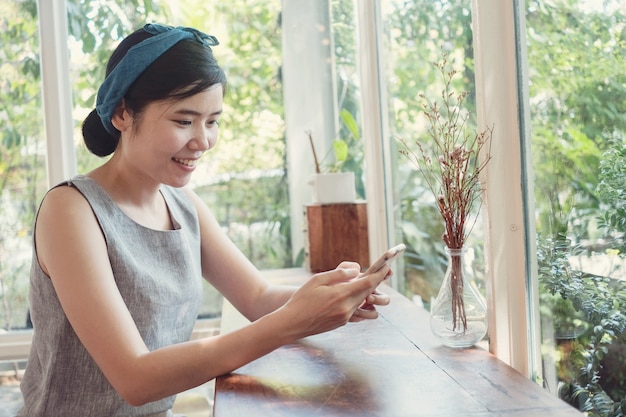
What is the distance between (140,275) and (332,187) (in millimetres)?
1386

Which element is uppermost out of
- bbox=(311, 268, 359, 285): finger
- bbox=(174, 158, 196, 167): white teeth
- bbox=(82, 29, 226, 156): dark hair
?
bbox=(82, 29, 226, 156): dark hair

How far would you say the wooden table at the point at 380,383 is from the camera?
4.07 ft

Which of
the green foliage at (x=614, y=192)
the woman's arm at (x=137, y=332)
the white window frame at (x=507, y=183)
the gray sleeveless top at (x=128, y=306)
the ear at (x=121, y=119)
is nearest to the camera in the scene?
the green foliage at (x=614, y=192)

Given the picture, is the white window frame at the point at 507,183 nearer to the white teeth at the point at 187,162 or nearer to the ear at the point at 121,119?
the white teeth at the point at 187,162

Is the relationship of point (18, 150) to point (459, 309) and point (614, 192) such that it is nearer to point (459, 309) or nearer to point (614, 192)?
point (459, 309)

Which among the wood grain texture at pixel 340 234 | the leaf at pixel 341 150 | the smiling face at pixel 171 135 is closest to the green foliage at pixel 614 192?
the smiling face at pixel 171 135

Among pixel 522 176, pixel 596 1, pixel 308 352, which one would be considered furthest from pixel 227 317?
pixel 596 1

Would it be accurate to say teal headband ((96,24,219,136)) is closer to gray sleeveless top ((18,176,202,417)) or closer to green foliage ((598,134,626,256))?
gray sleeveless top ((18,176,202,417))

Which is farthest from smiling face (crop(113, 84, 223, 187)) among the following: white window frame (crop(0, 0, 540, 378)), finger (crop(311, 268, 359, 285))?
white window frame (crop(0, 0, 540, 378))

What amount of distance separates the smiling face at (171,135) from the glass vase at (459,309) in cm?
63

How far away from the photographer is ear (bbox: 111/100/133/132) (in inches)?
69.8

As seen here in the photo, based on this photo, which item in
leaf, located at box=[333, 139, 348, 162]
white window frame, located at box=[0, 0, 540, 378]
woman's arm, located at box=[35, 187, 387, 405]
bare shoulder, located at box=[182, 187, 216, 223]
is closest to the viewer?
woman's arm, located at box=[35, 187, 387, 405]

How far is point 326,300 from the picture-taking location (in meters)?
1.45

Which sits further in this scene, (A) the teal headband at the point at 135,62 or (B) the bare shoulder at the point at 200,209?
(B) the bare shoulder at the point at 200,209
